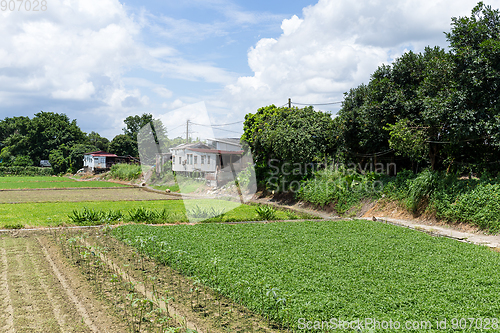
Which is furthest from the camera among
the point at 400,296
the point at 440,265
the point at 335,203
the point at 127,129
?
the point at 127,129

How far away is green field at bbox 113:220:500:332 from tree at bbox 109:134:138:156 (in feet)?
167

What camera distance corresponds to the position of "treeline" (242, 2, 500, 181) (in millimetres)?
11984

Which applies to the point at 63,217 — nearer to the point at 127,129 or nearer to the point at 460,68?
the point at 460,68

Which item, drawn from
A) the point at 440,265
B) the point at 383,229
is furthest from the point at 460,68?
A: the point at 440,265

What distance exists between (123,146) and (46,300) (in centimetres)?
5661

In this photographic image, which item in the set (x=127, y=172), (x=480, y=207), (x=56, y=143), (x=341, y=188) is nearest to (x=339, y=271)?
(x=480, y=207)

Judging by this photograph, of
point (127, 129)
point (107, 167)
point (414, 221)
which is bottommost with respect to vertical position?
point (414, 221)

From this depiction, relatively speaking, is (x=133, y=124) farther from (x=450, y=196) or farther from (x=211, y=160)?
(x=450, y=196)

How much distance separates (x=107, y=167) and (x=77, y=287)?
49.5m

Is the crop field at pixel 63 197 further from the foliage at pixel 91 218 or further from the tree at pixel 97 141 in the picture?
the tree at pixel 97 141

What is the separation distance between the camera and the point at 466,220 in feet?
39.6

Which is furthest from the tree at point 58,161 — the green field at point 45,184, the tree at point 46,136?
the green field at point 45,184

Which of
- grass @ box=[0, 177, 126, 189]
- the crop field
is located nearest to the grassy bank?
the crop field

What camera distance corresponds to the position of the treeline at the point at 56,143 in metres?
58.2
